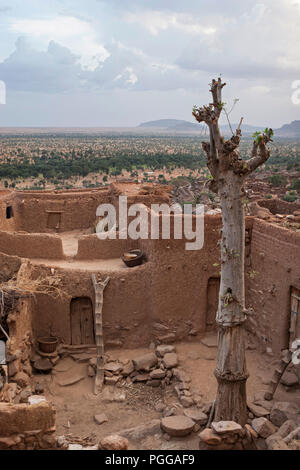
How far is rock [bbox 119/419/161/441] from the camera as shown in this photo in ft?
30.8

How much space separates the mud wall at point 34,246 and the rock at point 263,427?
7918mm

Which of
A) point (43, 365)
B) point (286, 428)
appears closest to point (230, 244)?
point (286, 428)

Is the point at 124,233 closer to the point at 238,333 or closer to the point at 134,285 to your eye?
the point at 134,285

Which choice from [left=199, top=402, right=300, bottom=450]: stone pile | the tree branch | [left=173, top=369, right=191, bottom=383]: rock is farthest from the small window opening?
the tree branch

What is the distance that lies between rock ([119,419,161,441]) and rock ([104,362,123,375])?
2.58 meters

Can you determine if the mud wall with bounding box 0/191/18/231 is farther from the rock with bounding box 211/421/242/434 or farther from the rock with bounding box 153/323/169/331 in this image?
the rock with bounding box 211/421/242/434

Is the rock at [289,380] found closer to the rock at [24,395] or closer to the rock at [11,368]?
the rock at [24,395]

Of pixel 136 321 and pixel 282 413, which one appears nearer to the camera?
pixel 282 413

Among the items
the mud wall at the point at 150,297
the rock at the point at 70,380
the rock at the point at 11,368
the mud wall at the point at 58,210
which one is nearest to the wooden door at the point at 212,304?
the mud wall at the point at 150,297

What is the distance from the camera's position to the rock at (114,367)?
40.3 ft

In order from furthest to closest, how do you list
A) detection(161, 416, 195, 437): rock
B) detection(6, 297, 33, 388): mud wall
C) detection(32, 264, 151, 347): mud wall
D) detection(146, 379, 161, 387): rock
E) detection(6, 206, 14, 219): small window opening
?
detection(6, 206, 14, 219): small window opening
detection(32, 264, 151, 347): mud wall
detection(146, 379, 161, 387): rock
detection(6, 297, 33, 388): mud wall
detection(161, 416, 195, 437): rock

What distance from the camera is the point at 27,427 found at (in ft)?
23.7

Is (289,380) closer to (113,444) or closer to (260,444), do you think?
(260,444)

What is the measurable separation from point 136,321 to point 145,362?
4.32 feet
